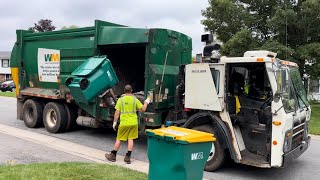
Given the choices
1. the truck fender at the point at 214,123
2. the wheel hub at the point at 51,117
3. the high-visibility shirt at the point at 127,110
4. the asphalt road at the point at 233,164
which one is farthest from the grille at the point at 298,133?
the wheel hub at the point at 51,117

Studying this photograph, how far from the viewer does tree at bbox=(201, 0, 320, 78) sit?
14.0 m

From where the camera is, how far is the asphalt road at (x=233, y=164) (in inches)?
270

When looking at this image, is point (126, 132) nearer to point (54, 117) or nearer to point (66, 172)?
point (66, 172)

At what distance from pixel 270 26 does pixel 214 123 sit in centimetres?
874

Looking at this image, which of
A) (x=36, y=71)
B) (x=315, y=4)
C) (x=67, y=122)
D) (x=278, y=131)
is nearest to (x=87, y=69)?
(x=67, y=122)

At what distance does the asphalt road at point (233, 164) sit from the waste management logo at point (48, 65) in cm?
150

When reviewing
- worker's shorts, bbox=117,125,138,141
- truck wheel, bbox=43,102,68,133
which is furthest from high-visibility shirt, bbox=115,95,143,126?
truck wheel, bbox=43,102,68,133

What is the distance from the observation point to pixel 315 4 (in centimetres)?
1334

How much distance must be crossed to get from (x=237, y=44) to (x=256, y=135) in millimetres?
8607

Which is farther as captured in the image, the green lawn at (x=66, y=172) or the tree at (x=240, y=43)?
the tree at (x=240, y=43)

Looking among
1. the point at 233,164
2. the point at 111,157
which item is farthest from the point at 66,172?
the point at 233,164

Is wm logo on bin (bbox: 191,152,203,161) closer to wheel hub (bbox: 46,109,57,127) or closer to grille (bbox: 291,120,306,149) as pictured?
grille (bbox: 291,120,306,149)

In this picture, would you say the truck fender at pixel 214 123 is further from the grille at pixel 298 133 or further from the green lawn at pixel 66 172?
the green lawn at pixel 66 172

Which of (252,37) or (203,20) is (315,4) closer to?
(252,37)
